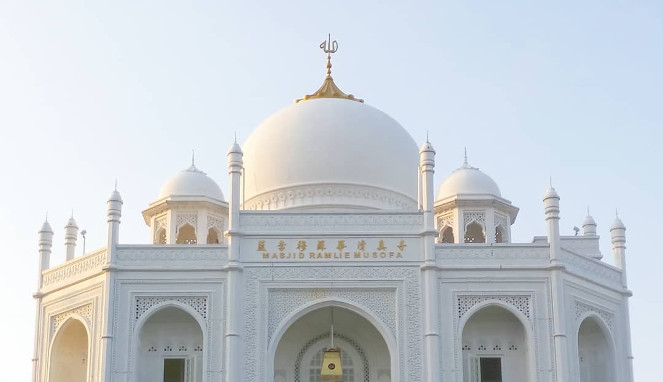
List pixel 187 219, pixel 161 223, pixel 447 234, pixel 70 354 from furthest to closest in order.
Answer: pixel 447 234, pixel 161 223, pixel 187 219, pixel 70 354

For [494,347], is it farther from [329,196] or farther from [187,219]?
[187,219]

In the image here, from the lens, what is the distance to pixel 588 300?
25859 millimetres

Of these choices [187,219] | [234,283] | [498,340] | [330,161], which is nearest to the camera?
[234,283]

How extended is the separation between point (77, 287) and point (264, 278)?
4269 mm

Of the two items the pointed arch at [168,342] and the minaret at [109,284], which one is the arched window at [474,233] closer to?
the pointed arch at [168,342]

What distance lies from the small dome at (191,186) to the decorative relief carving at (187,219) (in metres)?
0.46

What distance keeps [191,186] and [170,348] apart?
16.1 ft

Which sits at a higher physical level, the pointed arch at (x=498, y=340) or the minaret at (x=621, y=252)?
the minaret at (x=621, y=252)

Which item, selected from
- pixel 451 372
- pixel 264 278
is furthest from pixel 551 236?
pixel 264 278

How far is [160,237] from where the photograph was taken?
29062 mm

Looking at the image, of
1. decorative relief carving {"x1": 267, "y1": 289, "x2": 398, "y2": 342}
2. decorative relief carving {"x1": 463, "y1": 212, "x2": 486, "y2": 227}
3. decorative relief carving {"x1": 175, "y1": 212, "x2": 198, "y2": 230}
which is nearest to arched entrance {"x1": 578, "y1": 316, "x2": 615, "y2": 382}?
decorative relief carving {"x1": 463, "y1": 212, "x2": 486, "y2": 227}

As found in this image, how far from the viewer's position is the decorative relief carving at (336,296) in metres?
24.9

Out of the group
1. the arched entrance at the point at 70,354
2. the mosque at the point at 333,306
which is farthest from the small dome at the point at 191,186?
the arched entrance at the point at 70,354

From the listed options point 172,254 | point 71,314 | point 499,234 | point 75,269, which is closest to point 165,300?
point 172,254
